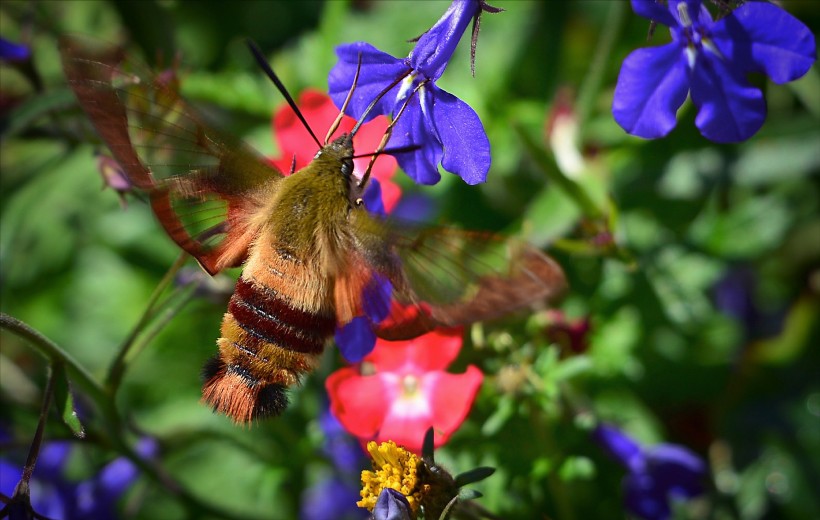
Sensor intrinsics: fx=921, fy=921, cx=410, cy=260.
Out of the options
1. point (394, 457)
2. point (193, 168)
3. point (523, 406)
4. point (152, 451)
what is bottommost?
point (152, 451)

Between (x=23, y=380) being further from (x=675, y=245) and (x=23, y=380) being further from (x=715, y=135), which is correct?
(x=715, y=135)

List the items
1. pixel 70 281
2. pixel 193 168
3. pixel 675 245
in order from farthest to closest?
pixel 70 281 → pixel 675 245 → pixel 193 168

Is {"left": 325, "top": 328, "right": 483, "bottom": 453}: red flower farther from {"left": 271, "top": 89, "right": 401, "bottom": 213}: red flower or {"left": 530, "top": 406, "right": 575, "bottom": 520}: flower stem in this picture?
{"left": 271, "top": 89, "right": 401, "bottom": 213}: red flower

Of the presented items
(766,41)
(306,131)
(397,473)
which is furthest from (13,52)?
(766,41)

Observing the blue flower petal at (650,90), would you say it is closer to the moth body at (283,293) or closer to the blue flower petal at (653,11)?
the blue flower petal at (653,11)

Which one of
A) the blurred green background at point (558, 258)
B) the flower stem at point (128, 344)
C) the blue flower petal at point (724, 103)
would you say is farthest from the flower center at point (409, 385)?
the blue flower petal at point (724, 103)

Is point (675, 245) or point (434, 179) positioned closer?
point (434, 179)

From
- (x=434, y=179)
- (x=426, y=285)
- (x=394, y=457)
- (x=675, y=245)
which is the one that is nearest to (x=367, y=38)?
(x=675, y=245)

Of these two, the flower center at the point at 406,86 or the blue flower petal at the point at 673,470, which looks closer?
the flower center at the point at 406,86

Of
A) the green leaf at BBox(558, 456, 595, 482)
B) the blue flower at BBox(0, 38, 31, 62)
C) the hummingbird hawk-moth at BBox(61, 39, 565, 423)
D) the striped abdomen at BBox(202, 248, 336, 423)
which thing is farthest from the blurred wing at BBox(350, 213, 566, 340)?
the blue flower at BBox(0, 38, 31, 62)
